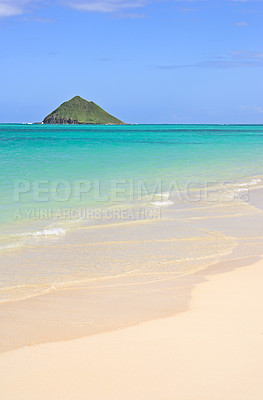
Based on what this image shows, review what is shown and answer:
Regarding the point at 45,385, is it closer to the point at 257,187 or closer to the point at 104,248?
the point at 104,248

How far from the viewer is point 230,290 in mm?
4648

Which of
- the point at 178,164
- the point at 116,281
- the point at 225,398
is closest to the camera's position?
the point at 225,398

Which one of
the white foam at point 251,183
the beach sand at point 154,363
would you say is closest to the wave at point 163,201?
the white foam at point 251,183

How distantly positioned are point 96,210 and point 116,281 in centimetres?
428

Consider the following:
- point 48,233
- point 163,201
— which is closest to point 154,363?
point 48,233

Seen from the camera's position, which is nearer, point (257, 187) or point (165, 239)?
point (165, 239)

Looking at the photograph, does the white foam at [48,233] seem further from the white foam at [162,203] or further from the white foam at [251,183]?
the white foam at [251,183]

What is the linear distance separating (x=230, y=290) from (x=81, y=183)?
9.25 meters

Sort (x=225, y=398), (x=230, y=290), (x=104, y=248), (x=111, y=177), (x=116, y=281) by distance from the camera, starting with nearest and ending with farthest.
→ (x=225, y=398), (x=230, y=290), (x=116, y=281), (x=104, y=248), (x=111, y=177)

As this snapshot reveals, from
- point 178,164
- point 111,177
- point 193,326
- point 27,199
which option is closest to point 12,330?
point 193,326
